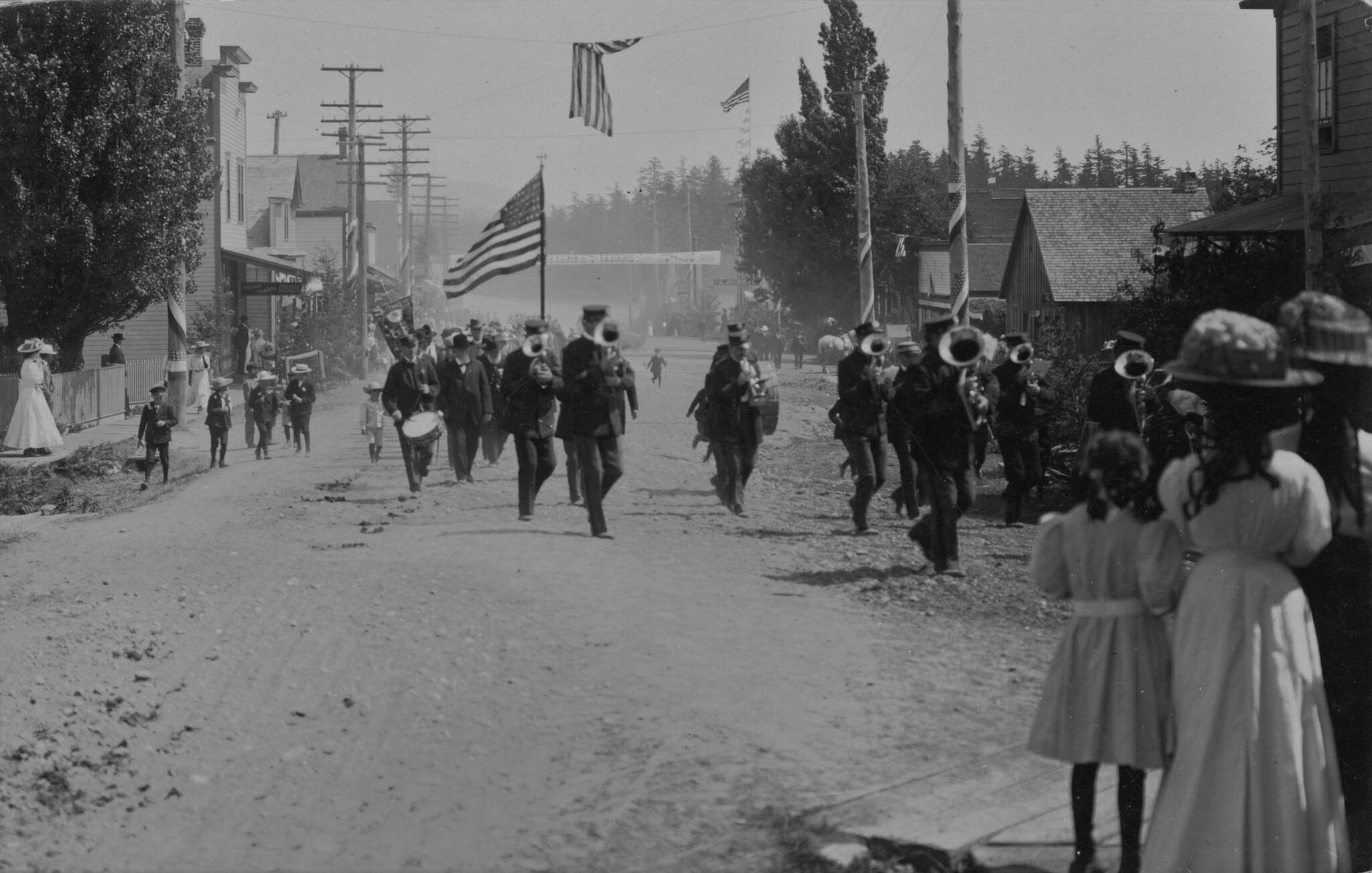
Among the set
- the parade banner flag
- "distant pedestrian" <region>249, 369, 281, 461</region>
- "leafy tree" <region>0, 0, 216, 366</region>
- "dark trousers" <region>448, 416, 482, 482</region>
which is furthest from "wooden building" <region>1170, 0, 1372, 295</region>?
"leafy tree" <region>0, 0, 216, 366</region>

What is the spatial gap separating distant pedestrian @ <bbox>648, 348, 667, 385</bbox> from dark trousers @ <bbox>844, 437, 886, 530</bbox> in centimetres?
342

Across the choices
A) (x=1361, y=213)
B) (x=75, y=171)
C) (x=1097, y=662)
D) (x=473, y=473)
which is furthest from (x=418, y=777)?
(x=75, y=171)

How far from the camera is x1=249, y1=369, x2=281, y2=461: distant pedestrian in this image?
20.6 metres

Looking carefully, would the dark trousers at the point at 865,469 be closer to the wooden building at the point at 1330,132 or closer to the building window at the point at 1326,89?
the wooden building at the point at 1330,132

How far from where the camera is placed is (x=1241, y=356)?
4508 mm

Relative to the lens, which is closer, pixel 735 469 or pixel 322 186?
pixel 735 469

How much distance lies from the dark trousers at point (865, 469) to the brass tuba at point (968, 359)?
4089 mm

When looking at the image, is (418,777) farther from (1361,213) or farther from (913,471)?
(1361,213)

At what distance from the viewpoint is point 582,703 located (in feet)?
25.6

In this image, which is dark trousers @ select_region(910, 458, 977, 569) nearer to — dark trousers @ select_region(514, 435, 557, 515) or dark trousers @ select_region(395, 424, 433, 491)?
dark trousers @ select_region(514, 435, 557, 515)

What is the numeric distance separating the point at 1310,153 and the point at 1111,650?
5.28 metres

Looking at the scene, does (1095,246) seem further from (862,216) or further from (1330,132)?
(1330,132)

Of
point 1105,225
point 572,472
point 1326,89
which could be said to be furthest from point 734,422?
point 1105,225

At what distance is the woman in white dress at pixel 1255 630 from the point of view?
450 centimetres
